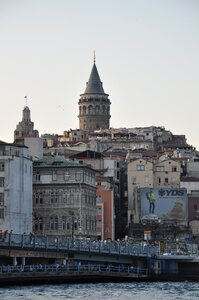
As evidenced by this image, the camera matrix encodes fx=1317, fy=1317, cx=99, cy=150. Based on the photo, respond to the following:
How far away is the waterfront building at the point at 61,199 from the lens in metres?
141

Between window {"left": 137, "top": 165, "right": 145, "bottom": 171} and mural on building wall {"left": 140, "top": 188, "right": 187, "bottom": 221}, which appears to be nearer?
mural on building wall {"left": 140, "top": 188, "right": 187, "bottom": 221}

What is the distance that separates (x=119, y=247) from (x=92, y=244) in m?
2.52

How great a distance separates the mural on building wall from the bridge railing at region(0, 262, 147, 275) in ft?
178

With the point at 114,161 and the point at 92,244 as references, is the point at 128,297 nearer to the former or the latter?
the point at 92,244

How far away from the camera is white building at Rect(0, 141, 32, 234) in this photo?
132 m

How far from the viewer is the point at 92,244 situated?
108m

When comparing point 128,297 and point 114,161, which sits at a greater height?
point 114,161

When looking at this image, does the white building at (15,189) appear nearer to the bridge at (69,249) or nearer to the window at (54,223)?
the window at (54,223)

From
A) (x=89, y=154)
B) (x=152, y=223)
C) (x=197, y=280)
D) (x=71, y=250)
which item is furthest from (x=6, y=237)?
(x=89, y=154)

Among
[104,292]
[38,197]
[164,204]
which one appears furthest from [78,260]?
[164,204]

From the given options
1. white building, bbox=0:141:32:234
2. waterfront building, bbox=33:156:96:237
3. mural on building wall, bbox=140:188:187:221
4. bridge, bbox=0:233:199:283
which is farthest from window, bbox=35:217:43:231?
bridge, bbox=0:233:199:283

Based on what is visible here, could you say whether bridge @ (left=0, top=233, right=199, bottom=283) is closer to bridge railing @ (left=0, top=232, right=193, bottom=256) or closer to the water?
bridge railing @ (left=0, top=232, right=193, bottom=256)

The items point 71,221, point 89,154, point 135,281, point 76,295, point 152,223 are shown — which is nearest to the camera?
point 76,295

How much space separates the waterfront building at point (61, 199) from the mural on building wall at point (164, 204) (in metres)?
21.3
